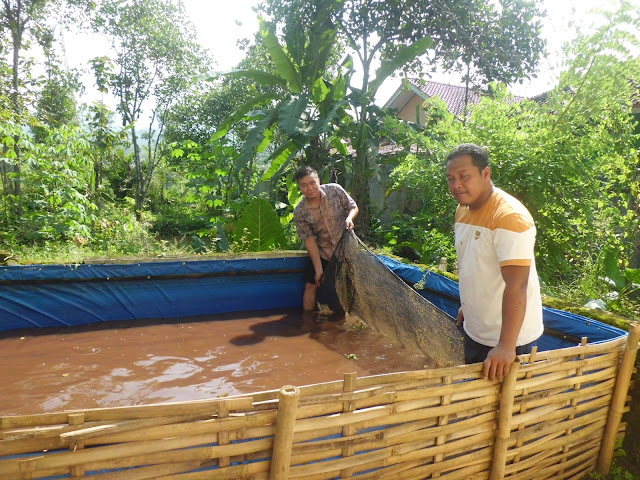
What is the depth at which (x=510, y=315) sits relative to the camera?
184cm

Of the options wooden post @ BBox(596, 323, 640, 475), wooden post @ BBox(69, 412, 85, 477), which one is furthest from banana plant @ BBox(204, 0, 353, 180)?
wooden post @ BBox(69, 412, 85, 477)

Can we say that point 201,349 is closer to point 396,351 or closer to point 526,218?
point 396,351

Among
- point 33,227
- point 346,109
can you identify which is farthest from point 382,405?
point 33,227

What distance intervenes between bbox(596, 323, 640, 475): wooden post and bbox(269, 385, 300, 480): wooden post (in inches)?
71.9

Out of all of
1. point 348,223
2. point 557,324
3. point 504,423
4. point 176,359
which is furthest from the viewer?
point 348,223

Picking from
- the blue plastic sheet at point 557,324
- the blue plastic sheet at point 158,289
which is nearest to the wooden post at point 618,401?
the blue plastic sheet at point 557,324

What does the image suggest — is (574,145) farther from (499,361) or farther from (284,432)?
(284,432)

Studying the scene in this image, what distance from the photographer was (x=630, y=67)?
3.66 m

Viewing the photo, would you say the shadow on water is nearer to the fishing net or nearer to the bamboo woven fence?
the fishing net

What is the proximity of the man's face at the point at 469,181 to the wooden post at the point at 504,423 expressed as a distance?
74 cm

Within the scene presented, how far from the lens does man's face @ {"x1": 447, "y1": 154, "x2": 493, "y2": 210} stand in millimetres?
2004

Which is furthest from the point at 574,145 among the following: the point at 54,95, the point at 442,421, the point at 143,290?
the point at 54,95

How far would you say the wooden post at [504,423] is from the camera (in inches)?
79.3

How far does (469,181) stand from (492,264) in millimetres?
380
